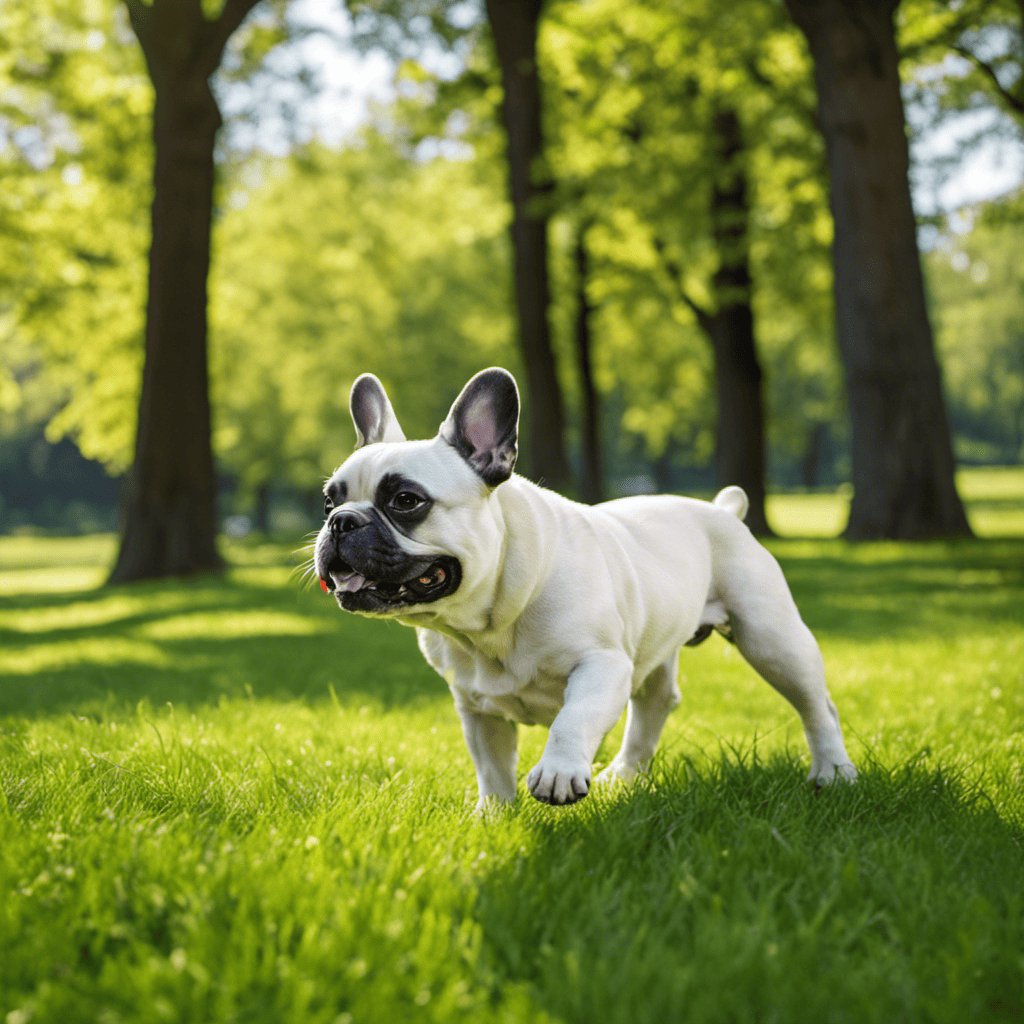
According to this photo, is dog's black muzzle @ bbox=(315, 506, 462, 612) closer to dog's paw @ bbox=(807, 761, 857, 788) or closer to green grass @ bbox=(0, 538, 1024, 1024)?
green grass @ bbox=(0, 538, 1024, 1024)

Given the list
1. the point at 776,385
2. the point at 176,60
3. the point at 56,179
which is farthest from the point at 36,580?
the point at 776,385

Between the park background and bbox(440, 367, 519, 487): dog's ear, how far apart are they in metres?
1.14

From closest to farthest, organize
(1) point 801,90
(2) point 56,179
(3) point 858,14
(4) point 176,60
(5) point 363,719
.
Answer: (5) point 363,719 < (3) point 858,14 < (4) point 176,60 < (1) point 801,90 < (2) point 56,179

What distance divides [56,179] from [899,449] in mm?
18797

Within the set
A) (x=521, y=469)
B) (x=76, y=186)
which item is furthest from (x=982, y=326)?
(x=76, y=186)

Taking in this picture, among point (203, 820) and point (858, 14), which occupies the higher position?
point (858, 14)

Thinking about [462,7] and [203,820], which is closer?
[203,820]

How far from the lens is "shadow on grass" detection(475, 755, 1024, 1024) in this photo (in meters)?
2.08

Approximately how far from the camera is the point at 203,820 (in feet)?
10.1

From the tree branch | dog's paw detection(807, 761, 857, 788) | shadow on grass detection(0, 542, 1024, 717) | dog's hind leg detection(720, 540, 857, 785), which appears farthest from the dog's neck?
the tree branch

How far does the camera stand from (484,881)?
→ 2605mm

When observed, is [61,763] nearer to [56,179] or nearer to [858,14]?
[858,14]

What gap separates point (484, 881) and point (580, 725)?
61 cm

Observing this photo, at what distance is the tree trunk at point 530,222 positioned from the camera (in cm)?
1872
